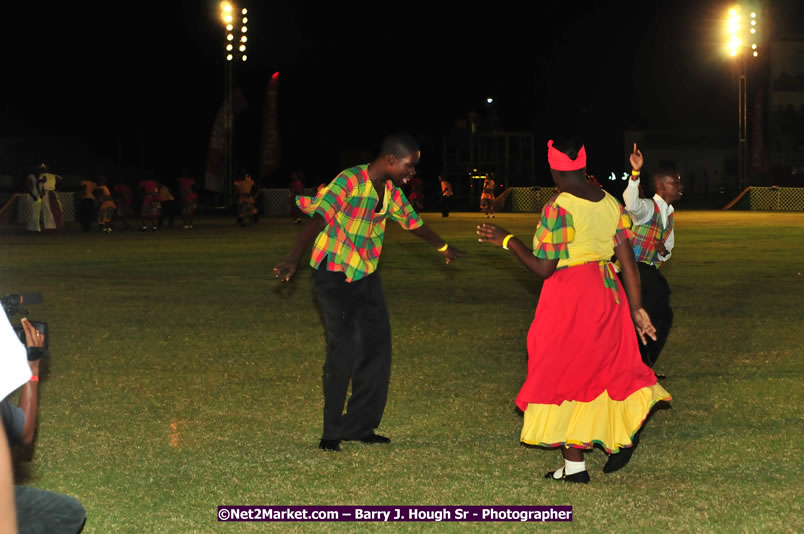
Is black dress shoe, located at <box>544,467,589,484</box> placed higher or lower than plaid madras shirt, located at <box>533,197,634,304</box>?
lower

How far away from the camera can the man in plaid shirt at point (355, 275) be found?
688 cm

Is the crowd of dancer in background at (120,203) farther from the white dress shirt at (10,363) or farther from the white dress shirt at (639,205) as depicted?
the white dress shirt at (10,363)

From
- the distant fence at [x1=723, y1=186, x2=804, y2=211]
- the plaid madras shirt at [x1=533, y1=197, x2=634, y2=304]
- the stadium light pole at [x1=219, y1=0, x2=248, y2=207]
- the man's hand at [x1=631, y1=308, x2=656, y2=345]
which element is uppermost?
the stadium light pole at [x1=219, y1=0, x2=248, y2=207]

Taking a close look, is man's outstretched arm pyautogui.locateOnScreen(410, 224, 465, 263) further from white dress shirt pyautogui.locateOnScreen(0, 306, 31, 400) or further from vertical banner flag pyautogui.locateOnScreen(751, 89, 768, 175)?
vertical banner flag pyautogui.locateOnScreen(751, 89, 768, 175)

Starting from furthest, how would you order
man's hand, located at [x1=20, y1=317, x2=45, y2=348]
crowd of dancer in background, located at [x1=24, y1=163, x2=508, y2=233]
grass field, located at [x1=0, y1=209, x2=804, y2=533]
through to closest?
crowd of dancer in background, located at [x1=24, y1=163, x2=508, y2=233]
grass field, located at [x1=0, y1=209, x2=804, y2=533]
man's hand, located at [x1=20, y1=317, x2=45, y2=348]

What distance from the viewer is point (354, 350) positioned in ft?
23.3

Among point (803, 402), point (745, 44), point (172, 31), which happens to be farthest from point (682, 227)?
point (172, 31)

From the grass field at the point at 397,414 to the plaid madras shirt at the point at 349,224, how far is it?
101 centimetres

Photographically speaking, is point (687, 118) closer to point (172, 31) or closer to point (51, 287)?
point (172, 31)

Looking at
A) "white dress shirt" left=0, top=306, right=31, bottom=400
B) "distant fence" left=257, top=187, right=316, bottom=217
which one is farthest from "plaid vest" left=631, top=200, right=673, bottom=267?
"distant fence" left=257, top=187, right=316, bottom=217

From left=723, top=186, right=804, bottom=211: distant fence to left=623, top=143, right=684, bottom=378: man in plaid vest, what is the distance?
42.3 meters

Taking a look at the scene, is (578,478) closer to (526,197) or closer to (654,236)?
(654,236)

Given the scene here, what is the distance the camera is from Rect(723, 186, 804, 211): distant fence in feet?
163

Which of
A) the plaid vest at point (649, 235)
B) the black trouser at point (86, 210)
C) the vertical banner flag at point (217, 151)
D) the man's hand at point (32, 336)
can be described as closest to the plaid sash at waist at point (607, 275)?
the plaid vest at point (649, 235)
